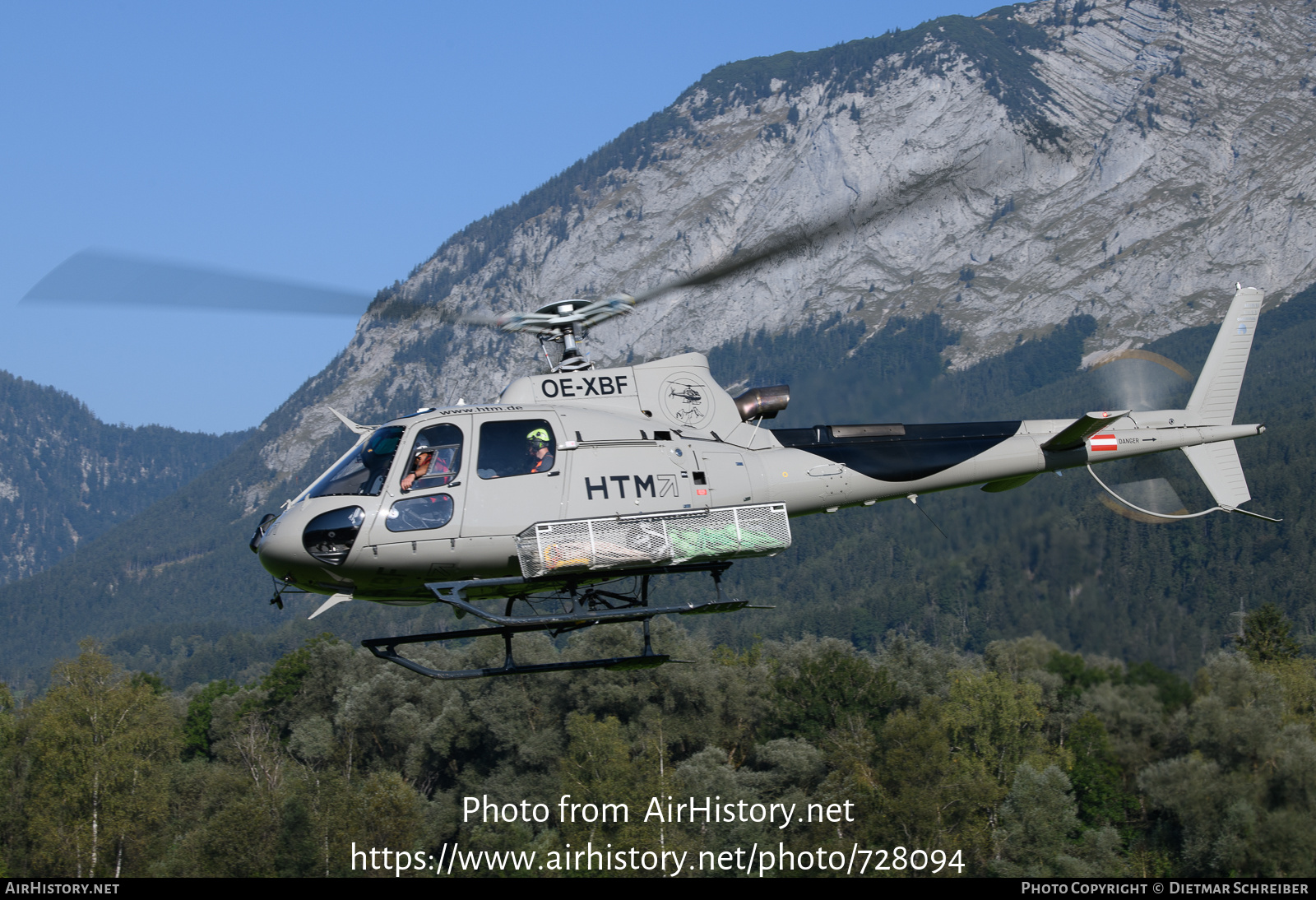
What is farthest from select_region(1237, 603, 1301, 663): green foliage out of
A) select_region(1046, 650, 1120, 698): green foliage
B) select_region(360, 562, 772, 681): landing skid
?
select_region(360, 562, 772, 681): landing skid

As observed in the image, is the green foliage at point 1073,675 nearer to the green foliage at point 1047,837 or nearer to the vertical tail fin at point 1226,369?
the green foliage at point 1047,837

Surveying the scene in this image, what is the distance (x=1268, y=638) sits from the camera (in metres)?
70.9

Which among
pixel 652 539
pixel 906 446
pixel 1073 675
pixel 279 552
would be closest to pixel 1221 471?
pixel 906 446

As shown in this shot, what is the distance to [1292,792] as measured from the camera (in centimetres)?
4344

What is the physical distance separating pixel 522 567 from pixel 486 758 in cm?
5337

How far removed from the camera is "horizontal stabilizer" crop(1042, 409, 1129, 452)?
1855 cm

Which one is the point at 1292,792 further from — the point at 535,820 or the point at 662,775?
the point at 535,820

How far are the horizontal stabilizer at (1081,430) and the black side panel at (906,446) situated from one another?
0.67 meters

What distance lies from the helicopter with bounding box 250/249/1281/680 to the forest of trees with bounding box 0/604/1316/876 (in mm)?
20648

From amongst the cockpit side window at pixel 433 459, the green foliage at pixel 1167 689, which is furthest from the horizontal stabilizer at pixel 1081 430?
the green foliage at pixel 1167 689

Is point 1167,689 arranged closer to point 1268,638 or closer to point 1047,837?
point 1047,837

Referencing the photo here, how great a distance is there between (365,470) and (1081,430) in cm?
1087

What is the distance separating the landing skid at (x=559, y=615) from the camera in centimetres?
1486

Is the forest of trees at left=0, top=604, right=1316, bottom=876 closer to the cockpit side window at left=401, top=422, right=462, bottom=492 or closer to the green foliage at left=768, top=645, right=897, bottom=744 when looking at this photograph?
the green foliage at left=768, top=645, right=897, bottom=744
